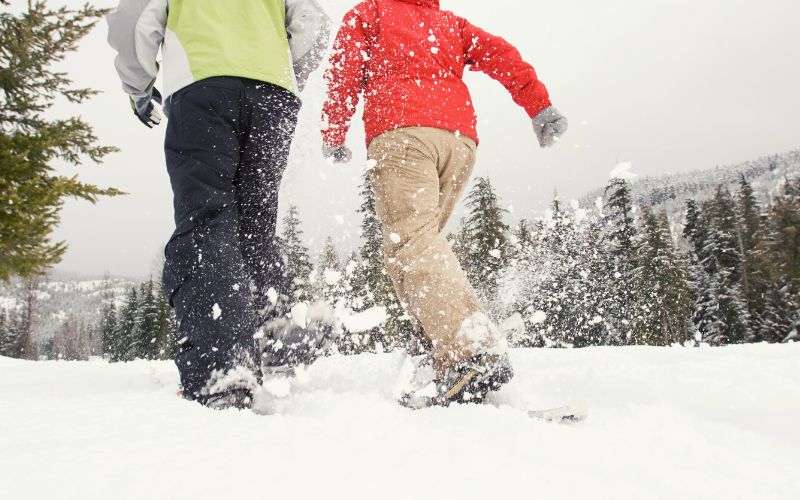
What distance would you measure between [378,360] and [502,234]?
22694mm

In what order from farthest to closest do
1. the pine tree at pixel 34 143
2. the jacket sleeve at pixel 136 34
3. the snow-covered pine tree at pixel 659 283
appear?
the snow-covered pine tree at pixel 659 283, the pine tree at pixel 34 143, the jacket sleeve at pixel 136 34

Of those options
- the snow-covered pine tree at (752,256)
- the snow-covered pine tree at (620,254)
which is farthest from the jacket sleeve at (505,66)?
the snow-covered pine tree at (752,256)

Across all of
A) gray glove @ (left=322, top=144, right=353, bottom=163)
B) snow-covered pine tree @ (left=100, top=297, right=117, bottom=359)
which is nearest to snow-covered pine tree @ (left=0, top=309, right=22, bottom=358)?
snow-covered pine tree @ (left=100, top=297, right=117, bottom=359)

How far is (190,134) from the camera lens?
184 cm

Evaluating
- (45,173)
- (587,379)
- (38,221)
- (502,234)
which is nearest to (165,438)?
(587,379)

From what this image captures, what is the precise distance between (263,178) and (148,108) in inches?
27.9

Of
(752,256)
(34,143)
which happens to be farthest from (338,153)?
(752,256)

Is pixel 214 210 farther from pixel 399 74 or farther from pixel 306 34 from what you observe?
pixel 399 74

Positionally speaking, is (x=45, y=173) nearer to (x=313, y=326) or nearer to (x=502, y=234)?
(x=313, y=326)

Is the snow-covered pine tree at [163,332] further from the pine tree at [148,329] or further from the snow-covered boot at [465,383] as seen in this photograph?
the snow-covered boot at [465,383]

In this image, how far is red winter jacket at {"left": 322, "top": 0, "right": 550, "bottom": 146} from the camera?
95.7 inches

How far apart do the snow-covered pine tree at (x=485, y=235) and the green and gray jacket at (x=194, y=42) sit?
22.0m

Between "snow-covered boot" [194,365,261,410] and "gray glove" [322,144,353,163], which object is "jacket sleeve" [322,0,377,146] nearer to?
"gray glove" [322,144,353,163]

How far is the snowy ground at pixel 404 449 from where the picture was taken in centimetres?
78
